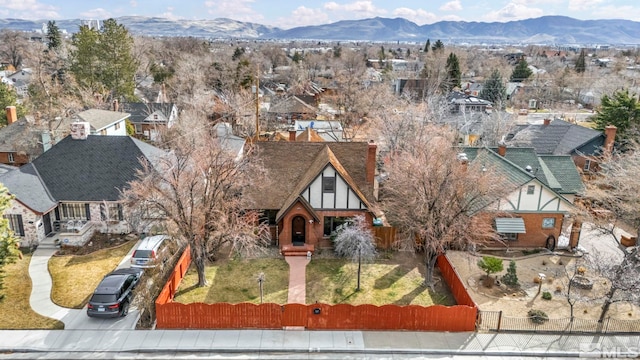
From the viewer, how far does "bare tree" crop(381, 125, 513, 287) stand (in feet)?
76.1

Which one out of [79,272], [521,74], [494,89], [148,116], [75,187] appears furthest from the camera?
[521,74]

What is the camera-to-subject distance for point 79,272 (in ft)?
82.5

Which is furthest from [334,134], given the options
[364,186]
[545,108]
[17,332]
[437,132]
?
[545,108]

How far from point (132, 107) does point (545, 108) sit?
272 ft

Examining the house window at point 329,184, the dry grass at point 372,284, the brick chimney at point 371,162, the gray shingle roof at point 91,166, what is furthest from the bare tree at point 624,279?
the gray shingle roof at point 91,166

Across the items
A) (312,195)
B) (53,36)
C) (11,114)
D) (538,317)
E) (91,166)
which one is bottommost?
(538,317)

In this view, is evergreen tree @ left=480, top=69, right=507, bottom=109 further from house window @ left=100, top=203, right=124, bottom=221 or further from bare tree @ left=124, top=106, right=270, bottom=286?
house window @ left=100, top=203, right=124, bottom=221

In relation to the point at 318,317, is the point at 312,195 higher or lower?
higher

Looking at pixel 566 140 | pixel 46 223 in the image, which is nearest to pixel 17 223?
pixel 46 223

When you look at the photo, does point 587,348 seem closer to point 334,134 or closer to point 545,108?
point 334,134

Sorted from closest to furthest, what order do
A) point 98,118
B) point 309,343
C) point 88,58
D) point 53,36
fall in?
point 309,343 < point 98,118 < point 88,58 < point 53,36

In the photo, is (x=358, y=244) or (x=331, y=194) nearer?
(x=358, y=244)

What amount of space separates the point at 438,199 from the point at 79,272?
19806 millimetres

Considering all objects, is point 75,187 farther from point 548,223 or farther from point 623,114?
point 623,114
